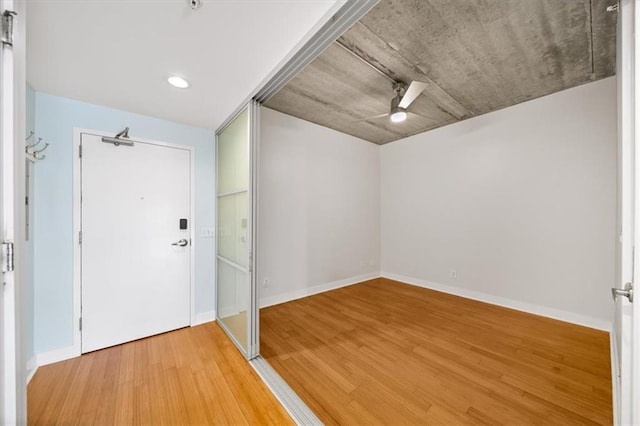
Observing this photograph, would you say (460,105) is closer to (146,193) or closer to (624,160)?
(624,160)

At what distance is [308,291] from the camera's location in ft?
12.6

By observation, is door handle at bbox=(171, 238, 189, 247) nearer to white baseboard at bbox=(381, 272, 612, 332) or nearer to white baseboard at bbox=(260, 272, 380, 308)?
white baseboard at bbox=(260, 272, 380, 308)

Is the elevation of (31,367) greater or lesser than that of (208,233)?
lesser

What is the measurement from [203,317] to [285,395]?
5.72 feet

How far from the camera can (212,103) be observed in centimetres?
239

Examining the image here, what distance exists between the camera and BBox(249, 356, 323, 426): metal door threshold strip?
1.53 meters

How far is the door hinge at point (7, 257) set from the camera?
0.83 m

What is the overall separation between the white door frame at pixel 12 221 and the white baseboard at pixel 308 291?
2.64 m

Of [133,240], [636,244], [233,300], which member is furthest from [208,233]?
[636,244]

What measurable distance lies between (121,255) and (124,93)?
5.36 ft

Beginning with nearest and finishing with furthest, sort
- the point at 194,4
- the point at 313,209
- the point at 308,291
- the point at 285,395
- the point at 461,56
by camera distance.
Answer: the point at 194,4
the point at 285,395
the point at 461,56
the point at 308,291
the point at 313,209

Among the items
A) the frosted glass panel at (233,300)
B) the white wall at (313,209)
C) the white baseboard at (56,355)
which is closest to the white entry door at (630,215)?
the frosted glass panel at (233,300)

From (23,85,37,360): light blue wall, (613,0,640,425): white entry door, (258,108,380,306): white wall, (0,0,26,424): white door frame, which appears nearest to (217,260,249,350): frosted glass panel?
(258,108,380,306): white wall

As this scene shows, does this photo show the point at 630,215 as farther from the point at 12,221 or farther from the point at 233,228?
the point at 233,228
